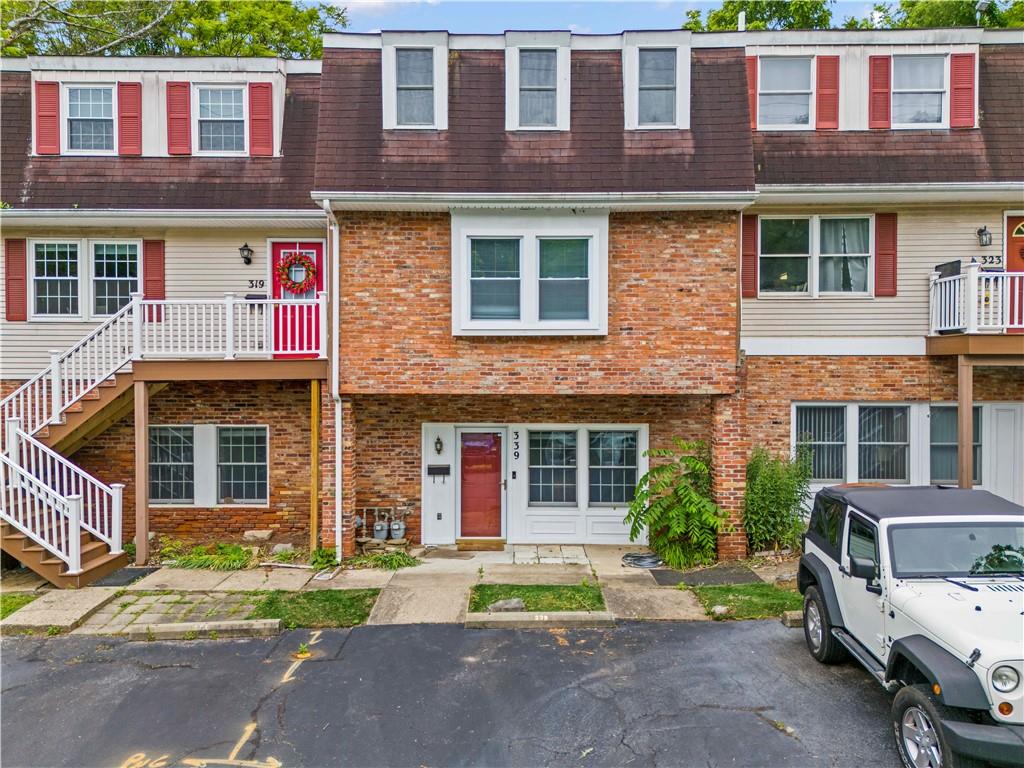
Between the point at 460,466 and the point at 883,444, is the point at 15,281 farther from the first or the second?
the point at 883,444

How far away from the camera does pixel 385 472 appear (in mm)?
11242

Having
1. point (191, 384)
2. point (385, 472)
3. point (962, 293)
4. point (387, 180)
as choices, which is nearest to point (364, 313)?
point (387, 180)

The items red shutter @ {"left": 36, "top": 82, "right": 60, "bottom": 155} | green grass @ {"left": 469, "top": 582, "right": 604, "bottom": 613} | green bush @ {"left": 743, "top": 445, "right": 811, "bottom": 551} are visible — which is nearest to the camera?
green grass @ {"left": 469, "top": 582, "right": 604, "bottom": 613}

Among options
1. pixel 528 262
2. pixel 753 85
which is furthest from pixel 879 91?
pixel 528 262

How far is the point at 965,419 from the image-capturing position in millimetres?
10195

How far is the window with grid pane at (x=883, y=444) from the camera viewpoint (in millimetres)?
11164

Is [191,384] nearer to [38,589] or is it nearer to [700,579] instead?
[38,589]

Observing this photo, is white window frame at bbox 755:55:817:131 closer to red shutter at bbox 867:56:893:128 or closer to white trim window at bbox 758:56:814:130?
white trim window at bbox 758:56:814:130

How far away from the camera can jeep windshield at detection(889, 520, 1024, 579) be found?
514cm

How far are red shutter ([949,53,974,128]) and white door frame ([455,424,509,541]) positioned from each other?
9.71 m

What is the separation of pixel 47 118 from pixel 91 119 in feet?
2.53

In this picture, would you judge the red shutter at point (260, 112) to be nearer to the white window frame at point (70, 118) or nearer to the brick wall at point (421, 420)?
the white window frame at point (70, 118)

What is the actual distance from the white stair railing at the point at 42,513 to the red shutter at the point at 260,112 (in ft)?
22.4

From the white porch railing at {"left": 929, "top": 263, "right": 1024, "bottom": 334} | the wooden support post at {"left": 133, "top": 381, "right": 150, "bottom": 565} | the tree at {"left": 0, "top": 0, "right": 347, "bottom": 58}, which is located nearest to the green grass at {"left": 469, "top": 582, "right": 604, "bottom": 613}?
the wooden support post at {"left": 133, "top": 381, "right": 150, "bottom": 565}
